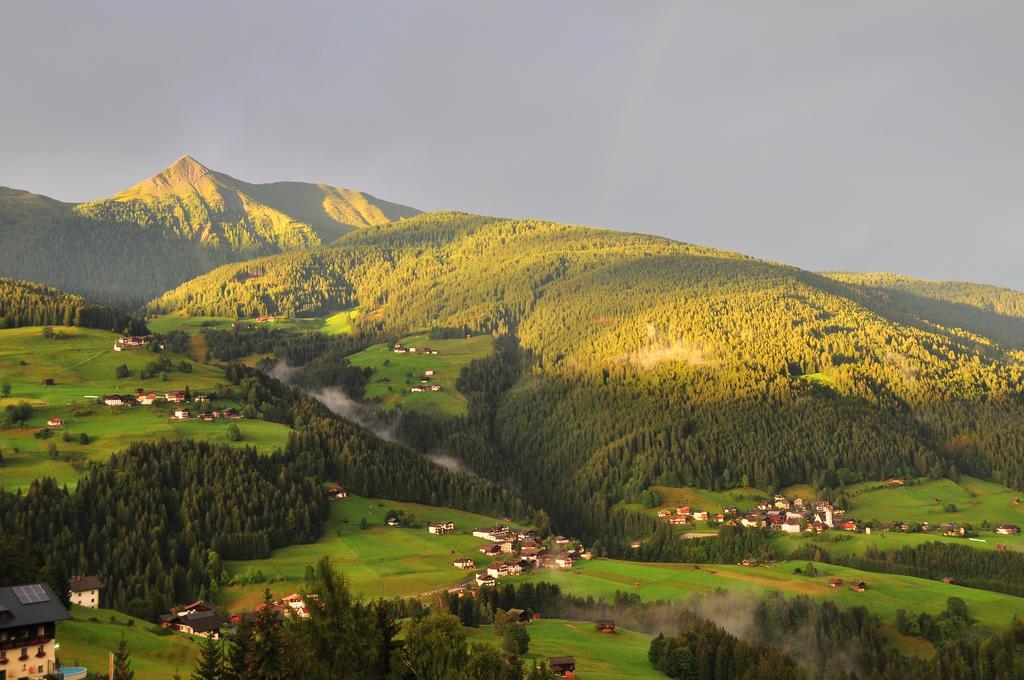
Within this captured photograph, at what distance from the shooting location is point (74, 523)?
144 meters

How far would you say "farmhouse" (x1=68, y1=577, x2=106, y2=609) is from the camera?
121m

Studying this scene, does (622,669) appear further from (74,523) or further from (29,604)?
(74,523)

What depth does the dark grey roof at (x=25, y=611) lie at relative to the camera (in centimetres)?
6600

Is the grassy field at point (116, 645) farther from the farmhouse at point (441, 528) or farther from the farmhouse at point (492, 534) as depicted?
the farmhouse at point (492, 534)

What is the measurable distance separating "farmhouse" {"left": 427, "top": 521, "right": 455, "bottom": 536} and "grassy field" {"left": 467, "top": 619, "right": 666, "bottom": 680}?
56145mm

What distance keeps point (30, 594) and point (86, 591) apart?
2290 inches

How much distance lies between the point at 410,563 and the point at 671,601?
46223 millimetres

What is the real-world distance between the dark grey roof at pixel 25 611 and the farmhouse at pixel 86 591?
5646cm

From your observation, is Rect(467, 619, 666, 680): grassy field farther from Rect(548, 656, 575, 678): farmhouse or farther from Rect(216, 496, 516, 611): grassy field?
Rect(216, 496, 516, 611): grassy field

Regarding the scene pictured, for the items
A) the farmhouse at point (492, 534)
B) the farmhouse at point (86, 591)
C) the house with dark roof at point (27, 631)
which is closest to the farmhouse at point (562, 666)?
the house with dark roof at point (27, 631)

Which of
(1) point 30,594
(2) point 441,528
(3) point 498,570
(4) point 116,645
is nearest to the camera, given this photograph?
(1) point 30,594

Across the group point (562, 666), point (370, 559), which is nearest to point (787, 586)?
point (562, 666)

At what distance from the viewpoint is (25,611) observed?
2643 inches

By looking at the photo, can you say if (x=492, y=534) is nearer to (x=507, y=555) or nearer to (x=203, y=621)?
(x=507, y=555)
